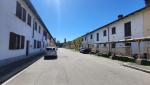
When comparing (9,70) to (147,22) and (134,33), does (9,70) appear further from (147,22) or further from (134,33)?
Result: (134,33)

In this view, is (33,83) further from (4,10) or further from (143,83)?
(4,10)

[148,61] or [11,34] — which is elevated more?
[11,34]

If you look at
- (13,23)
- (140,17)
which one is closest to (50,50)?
(13,23)

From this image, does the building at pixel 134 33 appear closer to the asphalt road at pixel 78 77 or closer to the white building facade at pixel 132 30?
the white building facade at pixel 132 30

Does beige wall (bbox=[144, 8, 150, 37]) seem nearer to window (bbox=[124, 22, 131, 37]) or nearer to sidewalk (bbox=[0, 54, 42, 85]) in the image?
window (bbox=[124, 22, 131, 37])

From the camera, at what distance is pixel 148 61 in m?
14.7

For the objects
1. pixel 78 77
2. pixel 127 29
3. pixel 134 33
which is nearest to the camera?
pixel 78 77

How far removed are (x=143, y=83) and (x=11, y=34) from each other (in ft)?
36.3

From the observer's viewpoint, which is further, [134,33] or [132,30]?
[132,30]

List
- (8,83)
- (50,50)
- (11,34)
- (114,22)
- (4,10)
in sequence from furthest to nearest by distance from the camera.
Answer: (114,22), (50,50), (11,34), (4,10), (8,83)

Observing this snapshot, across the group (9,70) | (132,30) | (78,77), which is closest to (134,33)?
(132,30)

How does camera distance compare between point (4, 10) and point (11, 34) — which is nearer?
point (4, 10)

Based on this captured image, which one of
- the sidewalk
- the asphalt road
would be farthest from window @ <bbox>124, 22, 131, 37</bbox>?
the sidewalk

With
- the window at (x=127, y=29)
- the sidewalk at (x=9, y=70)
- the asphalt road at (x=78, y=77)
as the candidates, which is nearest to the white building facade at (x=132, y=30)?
the window at (x=127, y=29)
